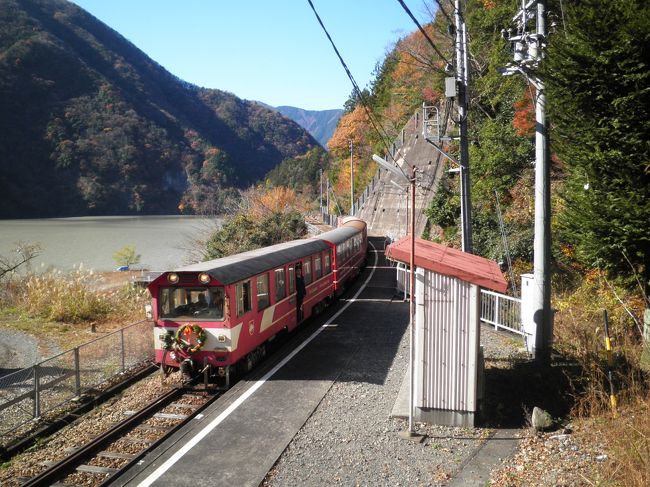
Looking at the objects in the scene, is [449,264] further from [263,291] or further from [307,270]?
[307,270]

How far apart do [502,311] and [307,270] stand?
5.60 meters

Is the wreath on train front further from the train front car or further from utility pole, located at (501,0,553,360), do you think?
utility pole, located at (501,0,553,360)

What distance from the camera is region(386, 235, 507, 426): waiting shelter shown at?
8047mm

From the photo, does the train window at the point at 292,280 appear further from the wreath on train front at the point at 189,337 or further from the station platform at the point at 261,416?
the wreath on train front at the point at 189,337

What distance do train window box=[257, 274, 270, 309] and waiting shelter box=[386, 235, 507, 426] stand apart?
4418mm

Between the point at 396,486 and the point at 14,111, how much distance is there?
124 m

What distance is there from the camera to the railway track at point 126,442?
7.23 meters

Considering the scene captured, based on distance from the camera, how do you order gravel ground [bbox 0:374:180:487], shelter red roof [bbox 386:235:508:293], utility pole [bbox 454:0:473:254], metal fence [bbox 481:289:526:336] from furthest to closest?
utility pole [bbox 454:0:473:254] < metal fence [bbox 481:289:526:336] < shelter red roof [bbox 386:235:508:293] < gravel ground [bbox 0:374:180:487]

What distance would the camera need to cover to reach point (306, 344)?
13.5 m

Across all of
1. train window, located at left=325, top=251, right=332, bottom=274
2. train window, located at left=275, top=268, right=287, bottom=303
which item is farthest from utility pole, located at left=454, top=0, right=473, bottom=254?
train window, located at left=325, top=251, right=332, bottom=274

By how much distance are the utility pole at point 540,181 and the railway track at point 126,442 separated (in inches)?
260

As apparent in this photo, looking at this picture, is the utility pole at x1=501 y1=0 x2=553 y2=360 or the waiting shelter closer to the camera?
the waiting shelter

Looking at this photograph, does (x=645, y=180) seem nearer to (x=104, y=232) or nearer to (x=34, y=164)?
(x=104, y=232)

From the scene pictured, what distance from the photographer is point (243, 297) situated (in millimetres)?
10984
